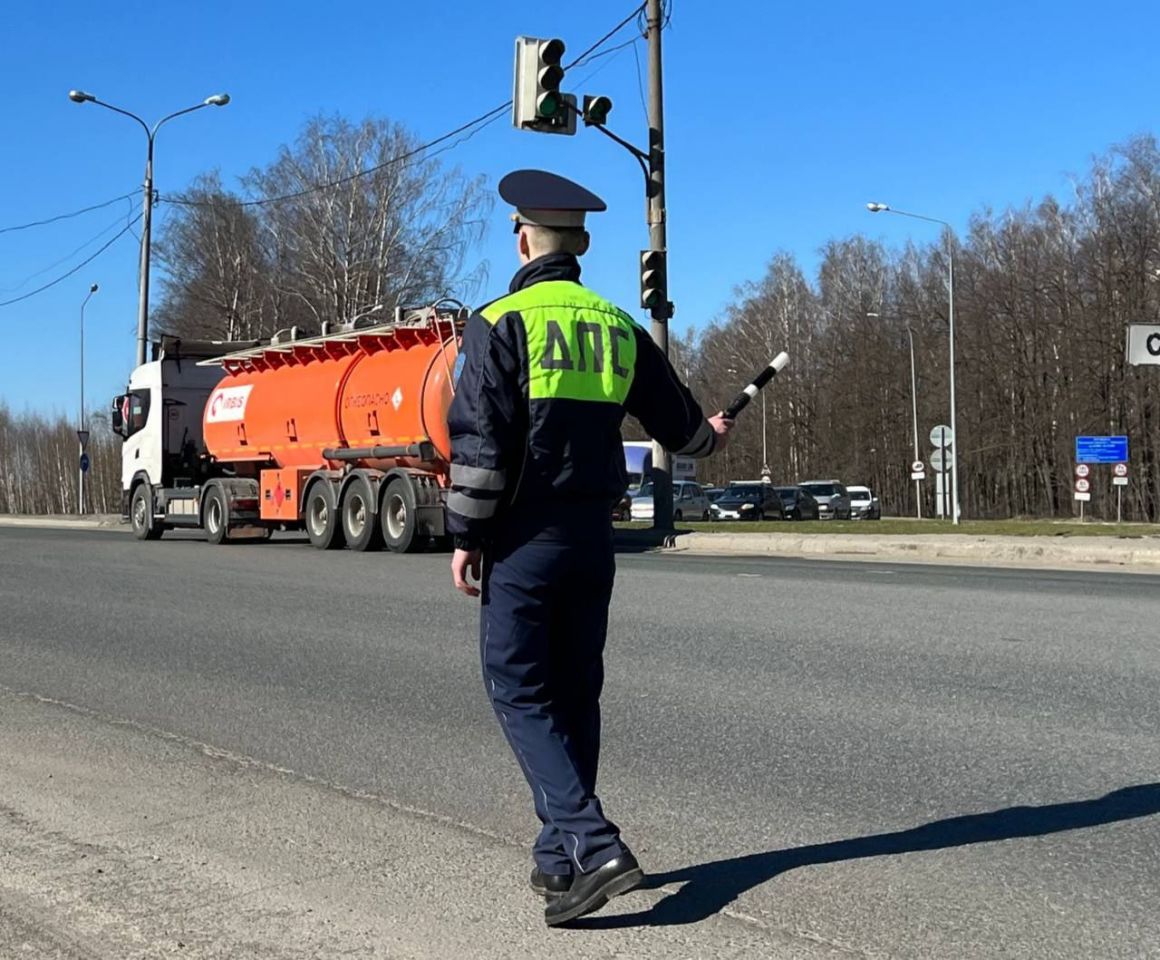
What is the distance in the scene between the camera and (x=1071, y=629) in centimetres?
959

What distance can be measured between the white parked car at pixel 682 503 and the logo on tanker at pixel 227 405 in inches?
739

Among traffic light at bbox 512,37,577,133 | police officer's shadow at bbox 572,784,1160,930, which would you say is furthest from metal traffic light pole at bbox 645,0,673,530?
police officer's shadow at bbox 572,784,1160,930

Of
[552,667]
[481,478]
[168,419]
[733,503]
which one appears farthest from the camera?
[733,503]

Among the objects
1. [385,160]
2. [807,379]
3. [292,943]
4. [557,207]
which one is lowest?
[292,943]

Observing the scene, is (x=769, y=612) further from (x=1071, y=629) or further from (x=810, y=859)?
(x=810, y=859)

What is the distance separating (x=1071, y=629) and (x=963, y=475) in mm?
55916

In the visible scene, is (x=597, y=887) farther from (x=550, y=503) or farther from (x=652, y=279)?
(x=652, y=279)

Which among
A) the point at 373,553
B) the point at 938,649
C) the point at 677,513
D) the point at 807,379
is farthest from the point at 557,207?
the point at 807,379

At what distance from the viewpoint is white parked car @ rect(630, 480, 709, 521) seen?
4131 centimetres

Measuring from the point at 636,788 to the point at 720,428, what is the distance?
5.90 ft

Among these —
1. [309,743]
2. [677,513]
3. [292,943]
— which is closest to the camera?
[292,943]

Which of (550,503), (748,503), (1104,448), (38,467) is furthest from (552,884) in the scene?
(38,467)

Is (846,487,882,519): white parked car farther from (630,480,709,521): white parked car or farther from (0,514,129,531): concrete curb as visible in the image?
(0,514,129,531): concrete curb

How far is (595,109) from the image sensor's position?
17.5m
